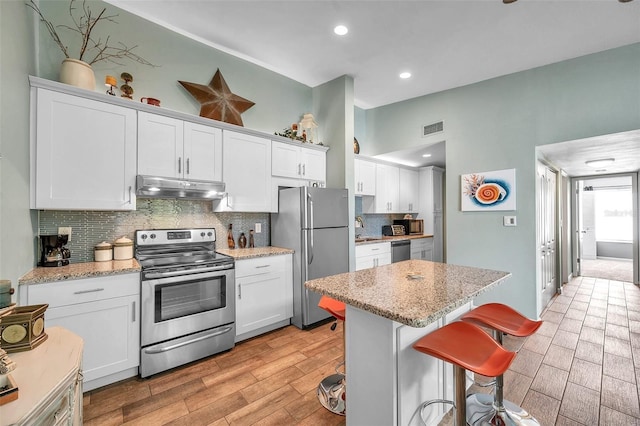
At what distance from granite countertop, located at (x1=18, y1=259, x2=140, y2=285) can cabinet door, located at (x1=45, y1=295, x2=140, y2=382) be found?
0.68ft

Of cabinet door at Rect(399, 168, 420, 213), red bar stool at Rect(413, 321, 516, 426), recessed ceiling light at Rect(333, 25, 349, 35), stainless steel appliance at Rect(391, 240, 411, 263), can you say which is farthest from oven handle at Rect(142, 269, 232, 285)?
cabinet door at Rect(399, 168, 420, 213)

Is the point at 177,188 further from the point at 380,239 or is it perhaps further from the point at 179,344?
the point at 380,239

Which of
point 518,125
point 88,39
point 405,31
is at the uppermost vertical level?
point 405,31

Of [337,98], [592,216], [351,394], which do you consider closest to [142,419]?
[351,394]

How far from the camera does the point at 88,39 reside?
93.4 inches

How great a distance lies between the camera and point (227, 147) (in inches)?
116

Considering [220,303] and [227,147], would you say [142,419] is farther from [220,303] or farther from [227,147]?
[227,147]

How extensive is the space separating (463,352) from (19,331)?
1894 mm

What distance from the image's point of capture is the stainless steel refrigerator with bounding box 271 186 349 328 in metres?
3.15

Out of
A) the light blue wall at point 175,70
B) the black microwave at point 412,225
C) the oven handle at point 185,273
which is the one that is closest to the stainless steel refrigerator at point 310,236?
the oven handle at point 185,273

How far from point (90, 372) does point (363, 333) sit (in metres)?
2.03

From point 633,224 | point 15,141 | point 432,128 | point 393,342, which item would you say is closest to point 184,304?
point 15,141

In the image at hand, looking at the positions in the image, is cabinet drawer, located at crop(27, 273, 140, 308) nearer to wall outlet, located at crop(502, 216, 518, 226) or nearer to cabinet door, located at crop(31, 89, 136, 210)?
cabinet door, located at crop(31, 89, 136, 210)

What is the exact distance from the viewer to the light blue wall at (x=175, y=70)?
2.31 m
